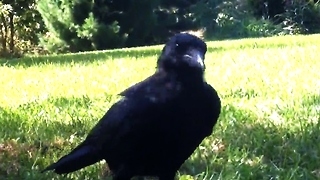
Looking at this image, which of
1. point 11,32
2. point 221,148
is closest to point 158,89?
point 221,148

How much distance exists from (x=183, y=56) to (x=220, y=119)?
1662mm

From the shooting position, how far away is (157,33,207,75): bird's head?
252cm

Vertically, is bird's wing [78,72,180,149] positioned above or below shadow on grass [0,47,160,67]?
above

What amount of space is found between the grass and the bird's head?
2.40ft

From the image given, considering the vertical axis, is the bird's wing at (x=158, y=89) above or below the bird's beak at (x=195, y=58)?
below

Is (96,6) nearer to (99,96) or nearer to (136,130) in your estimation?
(99,96)

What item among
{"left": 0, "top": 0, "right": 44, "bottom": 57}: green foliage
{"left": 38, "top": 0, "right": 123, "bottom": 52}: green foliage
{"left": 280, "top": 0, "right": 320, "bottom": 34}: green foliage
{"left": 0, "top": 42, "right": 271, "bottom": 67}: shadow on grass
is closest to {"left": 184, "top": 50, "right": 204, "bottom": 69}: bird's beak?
{"left": 0, "top": 42, "right": 271, "bottom": 67}: shadow on grass

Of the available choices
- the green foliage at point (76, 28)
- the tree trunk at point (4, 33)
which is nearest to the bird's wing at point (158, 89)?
the green foliage at point (76, 28)

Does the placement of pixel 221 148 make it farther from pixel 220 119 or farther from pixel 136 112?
pixel 136 112

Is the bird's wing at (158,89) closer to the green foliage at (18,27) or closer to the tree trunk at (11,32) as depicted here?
the green foliage at (18,27)

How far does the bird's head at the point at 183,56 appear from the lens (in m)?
2.52

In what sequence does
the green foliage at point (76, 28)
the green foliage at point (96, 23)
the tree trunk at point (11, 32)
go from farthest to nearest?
the tree trunk at point (11, 32)
the green foliage at point (96, 23)
the green foliage at point (76, 28)

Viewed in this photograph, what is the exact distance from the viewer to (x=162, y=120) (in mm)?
2412

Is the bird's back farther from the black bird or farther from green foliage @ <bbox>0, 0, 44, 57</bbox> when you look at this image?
green foliage @ <bbox>0, 0, 44, 57</bbox>
